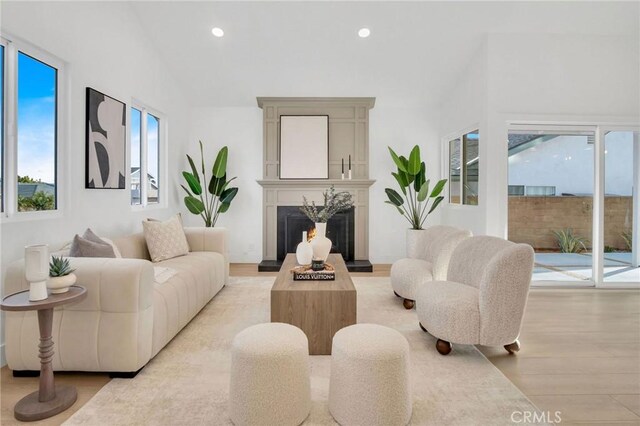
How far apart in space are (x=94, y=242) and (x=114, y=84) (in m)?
2.07

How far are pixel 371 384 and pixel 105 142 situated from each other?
3509 mm

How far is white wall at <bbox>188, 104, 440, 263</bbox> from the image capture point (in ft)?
20.6

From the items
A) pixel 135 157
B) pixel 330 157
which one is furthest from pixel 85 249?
pixel 330 157

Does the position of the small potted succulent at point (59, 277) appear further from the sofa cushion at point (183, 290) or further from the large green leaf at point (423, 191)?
the large green leaf at point (423, 191)

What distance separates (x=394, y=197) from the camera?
5836 mm

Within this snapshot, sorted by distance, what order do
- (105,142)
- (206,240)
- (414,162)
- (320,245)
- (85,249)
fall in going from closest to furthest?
(85,249) → (320,245) → (105,142) → (206,240) → (414,162)

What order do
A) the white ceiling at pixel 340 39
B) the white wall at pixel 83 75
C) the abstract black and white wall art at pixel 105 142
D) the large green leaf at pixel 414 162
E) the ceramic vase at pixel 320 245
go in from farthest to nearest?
the large green leaf at pixel 414 162 < the white ceiling at pixel 340 39 < the abstract black and white wall art at pixel 105 142 < the ceramic vase at pixel 320 245 < the white wall at pixel 83 75

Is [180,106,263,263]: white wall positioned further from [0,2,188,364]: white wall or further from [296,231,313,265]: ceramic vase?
[296,231,313,265]: ceramic vase

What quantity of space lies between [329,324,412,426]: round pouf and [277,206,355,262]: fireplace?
418 centimetres

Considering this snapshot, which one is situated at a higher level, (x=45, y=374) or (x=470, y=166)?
(x=470, y=166)

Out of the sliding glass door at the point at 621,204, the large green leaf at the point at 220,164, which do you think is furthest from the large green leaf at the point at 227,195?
the sliding glass door at the point at 621,204

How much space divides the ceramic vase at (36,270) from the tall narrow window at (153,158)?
3.17 meters

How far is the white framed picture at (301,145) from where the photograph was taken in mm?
5988

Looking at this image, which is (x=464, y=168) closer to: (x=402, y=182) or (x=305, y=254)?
(x=402, y=182)
